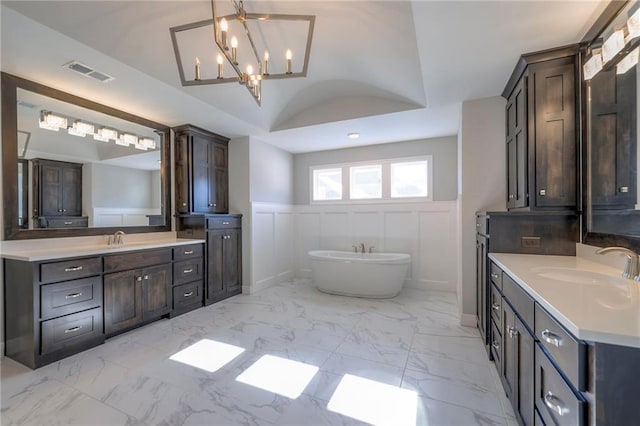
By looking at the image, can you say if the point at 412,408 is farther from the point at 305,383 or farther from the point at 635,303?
the point at 635,303

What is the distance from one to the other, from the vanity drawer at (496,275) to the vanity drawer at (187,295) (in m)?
3.33

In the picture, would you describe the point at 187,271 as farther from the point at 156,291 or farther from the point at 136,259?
the point at 136,259

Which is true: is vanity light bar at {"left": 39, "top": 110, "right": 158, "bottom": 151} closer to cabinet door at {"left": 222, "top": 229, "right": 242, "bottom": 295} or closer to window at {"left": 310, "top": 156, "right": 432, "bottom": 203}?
cabinet door at {"left": 222, "top": 229, "right": 242, "bottom": 295}

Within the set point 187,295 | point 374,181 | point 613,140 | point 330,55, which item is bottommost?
point 187,295

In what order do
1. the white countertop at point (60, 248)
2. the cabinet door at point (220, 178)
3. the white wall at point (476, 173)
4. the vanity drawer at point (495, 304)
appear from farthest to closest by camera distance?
1. the cabinet door at point (220, 178)
2. the white wall at point (476, 173)
3. the white countertop at point (60, 248)
4. the vanity drawer at point (495, 304)

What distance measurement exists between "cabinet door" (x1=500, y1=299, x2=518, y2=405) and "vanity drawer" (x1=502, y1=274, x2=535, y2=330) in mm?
70

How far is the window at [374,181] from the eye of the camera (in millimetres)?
4570

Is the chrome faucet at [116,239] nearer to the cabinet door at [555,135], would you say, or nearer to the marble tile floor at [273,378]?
the marble tile floor at [273,378]

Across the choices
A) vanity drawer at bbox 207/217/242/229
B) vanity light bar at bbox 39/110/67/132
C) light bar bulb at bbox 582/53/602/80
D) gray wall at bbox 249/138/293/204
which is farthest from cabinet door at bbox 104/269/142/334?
light bar bulb at bbox 582/53/602/80

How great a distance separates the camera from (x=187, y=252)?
351cm

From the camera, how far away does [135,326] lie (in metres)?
2.88

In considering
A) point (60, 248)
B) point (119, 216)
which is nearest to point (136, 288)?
point (60, 248)

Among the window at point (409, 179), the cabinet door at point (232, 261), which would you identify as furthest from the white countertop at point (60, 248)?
the window at point (409, 179)

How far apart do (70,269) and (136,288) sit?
629mm
